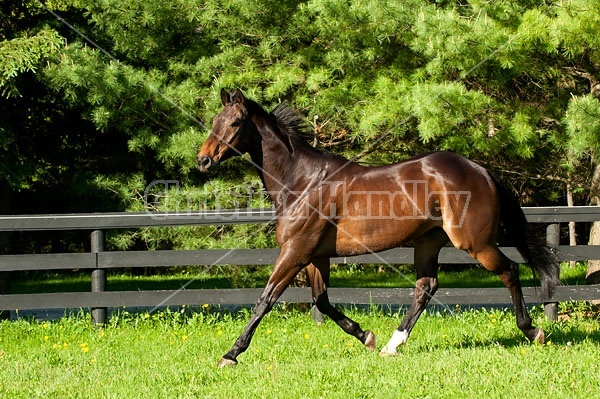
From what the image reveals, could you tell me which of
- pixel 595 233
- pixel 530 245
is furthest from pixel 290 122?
pixel 595 233

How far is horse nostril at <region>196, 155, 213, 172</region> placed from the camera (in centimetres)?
591

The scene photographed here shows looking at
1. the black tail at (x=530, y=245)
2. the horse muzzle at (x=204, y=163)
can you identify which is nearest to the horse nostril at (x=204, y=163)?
the horse muzzle at (x=204, y=163)

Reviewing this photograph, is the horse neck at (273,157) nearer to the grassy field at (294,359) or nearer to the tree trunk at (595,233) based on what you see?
the grassy field at (294,359)

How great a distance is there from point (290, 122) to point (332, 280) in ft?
31.4

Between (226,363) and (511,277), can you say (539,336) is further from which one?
(226,363)

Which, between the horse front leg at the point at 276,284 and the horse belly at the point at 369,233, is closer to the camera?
the horse front leg at the point at 276,284

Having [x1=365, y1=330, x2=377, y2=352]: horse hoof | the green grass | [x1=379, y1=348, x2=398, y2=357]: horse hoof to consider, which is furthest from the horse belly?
the green grass

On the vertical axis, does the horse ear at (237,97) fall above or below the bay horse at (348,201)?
above

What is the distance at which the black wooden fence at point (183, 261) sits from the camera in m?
7.77

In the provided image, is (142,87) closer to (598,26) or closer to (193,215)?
(193,215)

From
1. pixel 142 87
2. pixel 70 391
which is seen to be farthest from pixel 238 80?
pixel 70 391

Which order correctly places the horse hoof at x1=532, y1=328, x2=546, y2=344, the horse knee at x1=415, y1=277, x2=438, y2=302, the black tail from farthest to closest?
1. the black tail
2. the horse knee at x1=415, y1=277, x2=438, y2=302
3. the horse hoof at x1=532, y1=328, x2=546, y2=344

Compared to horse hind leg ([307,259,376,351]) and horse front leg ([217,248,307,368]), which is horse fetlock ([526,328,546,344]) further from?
horse front leg ([217,248,307,368])

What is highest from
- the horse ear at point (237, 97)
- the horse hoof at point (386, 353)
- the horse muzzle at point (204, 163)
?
the horse ear at point (237, 97)
